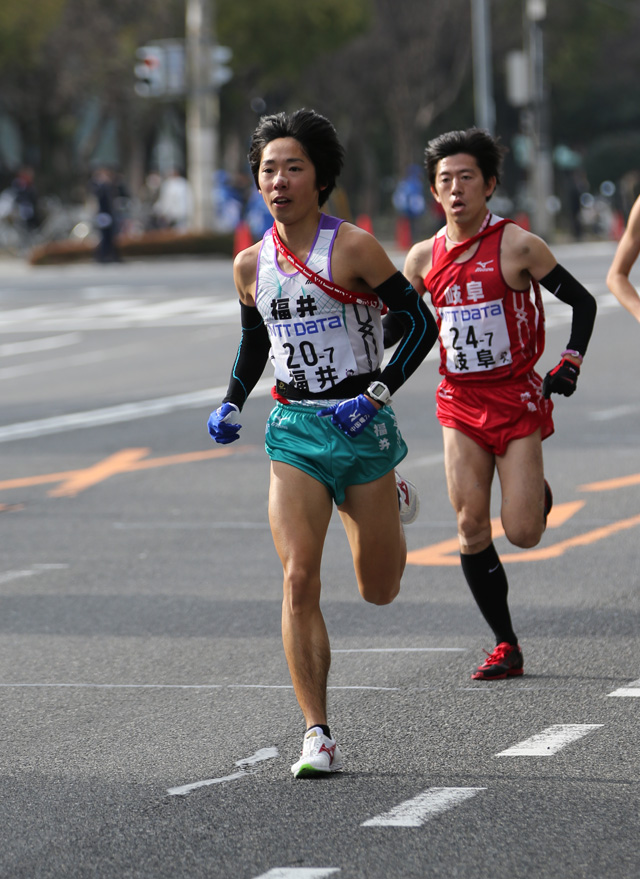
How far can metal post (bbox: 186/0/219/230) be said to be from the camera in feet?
125

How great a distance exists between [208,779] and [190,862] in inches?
30.9

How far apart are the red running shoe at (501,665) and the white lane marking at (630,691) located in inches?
18.0

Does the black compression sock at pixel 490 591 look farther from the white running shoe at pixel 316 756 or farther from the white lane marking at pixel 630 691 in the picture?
the white running shoe at pixel 316 756

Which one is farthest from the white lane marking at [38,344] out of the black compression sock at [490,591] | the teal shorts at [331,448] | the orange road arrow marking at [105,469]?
the teal shorts at [331,448]

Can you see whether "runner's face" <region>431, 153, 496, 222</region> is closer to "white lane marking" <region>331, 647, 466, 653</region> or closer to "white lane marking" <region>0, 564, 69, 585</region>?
"white lane marking" <region>331, 647, 466, 653</region>

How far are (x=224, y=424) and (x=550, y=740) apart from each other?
145 centimetres

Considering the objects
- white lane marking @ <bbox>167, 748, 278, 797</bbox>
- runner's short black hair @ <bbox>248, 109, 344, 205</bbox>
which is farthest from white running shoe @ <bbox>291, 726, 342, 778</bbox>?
runner's short black hair @ <bbox>248, 109, 344, 205</bbox>

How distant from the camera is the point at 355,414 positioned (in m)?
5.44

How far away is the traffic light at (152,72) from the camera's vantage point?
3747 cm

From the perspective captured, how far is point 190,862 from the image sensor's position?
4.55m

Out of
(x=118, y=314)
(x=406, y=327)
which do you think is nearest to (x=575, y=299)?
(x=406, y=327)

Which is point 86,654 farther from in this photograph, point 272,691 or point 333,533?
point 333,533

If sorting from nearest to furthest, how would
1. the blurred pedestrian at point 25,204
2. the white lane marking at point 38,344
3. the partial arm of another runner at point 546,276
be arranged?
the partial arm of another runner at point 546,276 < the white lane marking at point 38,344 < the blurred pedestrian at point 25,204

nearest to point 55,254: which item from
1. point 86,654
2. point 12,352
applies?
point 12,352
